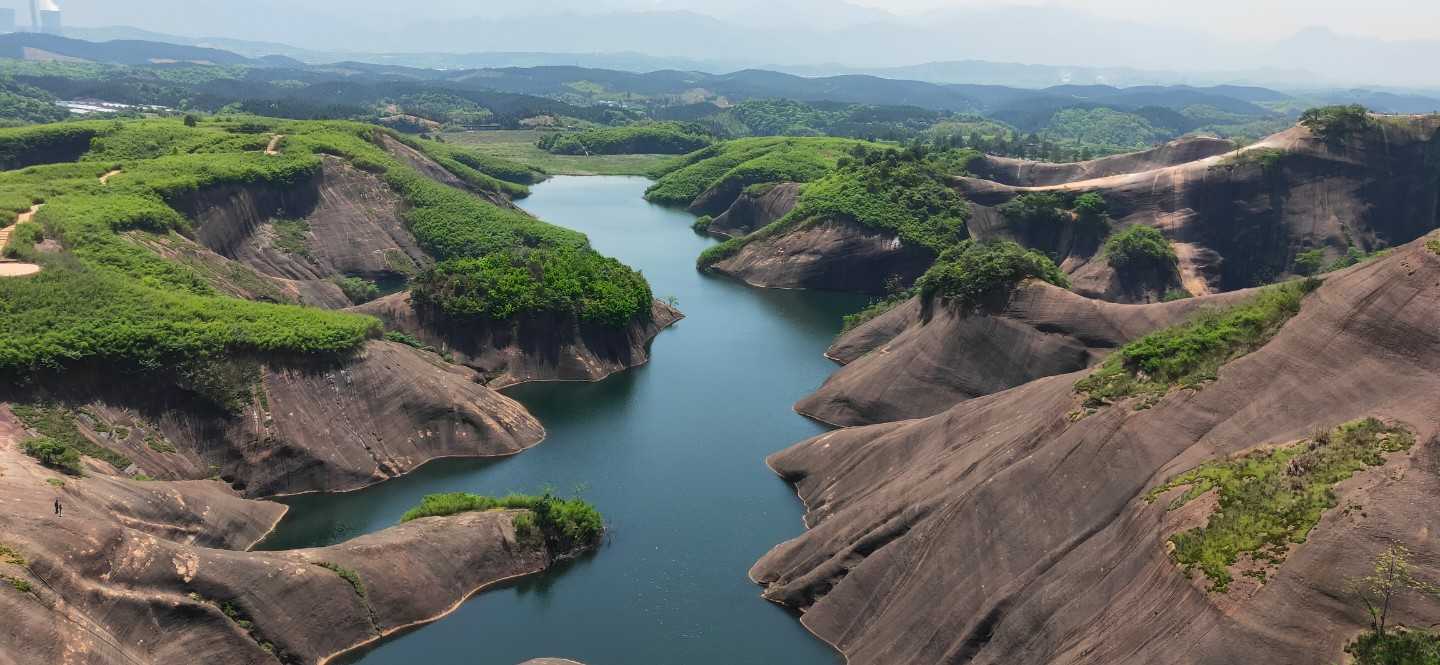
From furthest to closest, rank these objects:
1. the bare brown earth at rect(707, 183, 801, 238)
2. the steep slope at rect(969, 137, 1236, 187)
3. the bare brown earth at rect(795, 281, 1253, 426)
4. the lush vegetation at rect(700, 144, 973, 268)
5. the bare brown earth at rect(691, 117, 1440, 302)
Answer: the bare brown earth at rect(707, 183, 801, 238), the steep slope at rect(969, 137, 1236, 187), the lush vegetation at rect(700, 144, 973, 268), the bare brown earth at rect(691, 117, 1440, 302), the bare brown earth at rect(795, 281, 1253, 426)

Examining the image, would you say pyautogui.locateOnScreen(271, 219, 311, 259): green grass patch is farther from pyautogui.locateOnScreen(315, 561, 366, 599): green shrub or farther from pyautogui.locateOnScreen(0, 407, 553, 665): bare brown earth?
pyautogui.locateOnScreen(315, 561, 366, 599): green shrub

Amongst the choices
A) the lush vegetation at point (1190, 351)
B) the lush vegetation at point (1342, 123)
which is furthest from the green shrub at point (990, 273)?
the lush vegetation at point (1342, 123)

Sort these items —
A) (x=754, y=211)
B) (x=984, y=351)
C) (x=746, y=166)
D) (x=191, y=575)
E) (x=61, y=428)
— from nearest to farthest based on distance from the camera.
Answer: (x=191, y=575), (x=61, y=428), (x=984, y=351), (x=754, y=211), (x=746, y=166)

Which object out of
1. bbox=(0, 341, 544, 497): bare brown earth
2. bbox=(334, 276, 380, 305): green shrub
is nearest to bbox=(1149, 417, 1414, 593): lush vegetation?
bbox=(0, 341, 544, 497): bare brown earth

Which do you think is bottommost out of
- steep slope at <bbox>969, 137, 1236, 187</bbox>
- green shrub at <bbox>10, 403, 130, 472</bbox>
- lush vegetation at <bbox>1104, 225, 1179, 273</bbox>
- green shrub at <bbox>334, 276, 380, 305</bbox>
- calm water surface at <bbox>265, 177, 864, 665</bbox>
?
calm water surface at <bbox>265, 177, 864, 665</bbox>

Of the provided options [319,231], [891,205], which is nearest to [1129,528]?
[891,205]

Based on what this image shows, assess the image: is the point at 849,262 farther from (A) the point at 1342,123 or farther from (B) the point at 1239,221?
(A) the point at 1342,123

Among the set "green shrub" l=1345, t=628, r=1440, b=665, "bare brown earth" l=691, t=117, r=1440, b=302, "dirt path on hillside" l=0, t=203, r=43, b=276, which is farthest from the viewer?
"bare brown earth" l=691, t=117, r=1440, b=302
